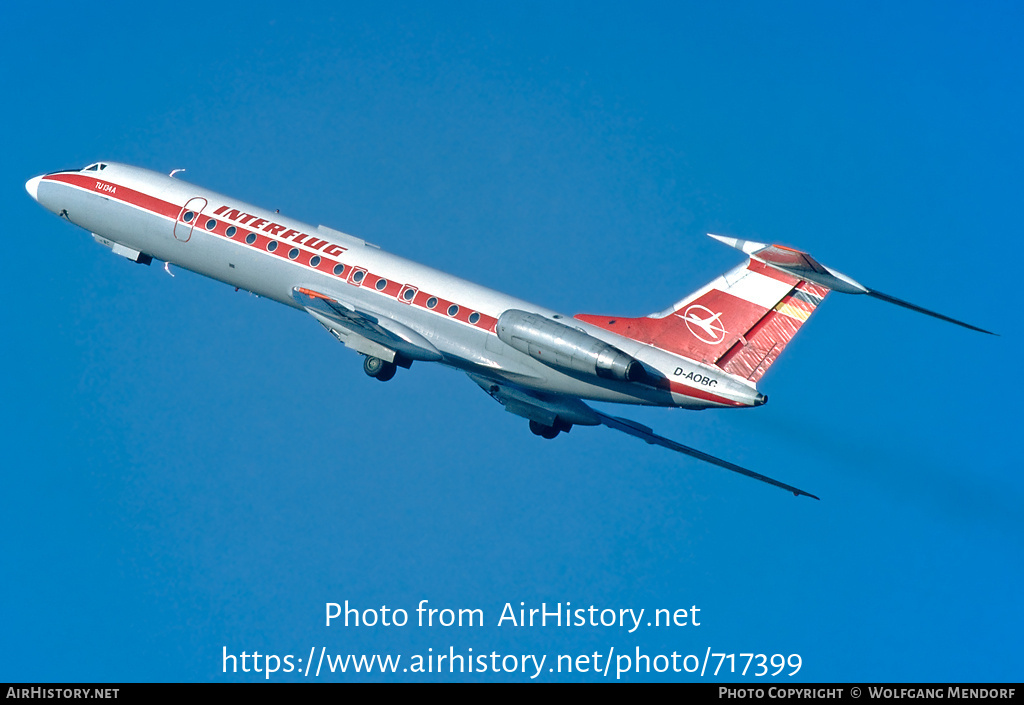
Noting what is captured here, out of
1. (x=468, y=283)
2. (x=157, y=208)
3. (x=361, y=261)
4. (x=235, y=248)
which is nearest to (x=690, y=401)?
(x=468, y=283)

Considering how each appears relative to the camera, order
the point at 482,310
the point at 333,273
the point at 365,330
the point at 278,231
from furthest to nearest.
Answer: the point at 278,231
the point at 333,273
the point at 365,330
the point at 482,310

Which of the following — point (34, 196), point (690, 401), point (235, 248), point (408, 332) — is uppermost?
point (34, 196)

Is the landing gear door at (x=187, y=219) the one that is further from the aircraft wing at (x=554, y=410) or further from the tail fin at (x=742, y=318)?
the tail fin at (x=742, y=318)

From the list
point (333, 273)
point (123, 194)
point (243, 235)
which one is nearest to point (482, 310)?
point (333, 273)

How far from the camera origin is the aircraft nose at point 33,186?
1678 inches

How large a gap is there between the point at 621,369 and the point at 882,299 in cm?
622

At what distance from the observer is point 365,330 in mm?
35656

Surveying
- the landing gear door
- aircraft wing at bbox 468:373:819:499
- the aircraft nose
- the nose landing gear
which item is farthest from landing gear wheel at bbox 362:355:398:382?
the aircraft nose

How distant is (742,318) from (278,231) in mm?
13279

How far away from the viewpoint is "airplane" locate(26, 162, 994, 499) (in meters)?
32.1

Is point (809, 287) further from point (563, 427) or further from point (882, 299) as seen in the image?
point (563, 427)

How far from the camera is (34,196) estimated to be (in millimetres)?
42719

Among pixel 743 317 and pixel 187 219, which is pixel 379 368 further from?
pixel 743 317

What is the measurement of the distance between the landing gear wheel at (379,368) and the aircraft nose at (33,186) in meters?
13.5
